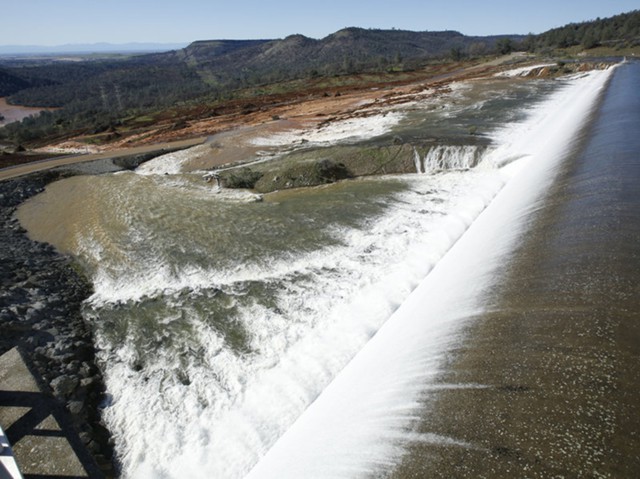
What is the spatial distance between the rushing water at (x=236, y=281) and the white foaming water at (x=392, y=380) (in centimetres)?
32

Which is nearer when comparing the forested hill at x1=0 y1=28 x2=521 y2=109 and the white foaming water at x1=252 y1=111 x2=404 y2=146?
the white foaming water at x1=252 y1=111 x2=404 y2=146

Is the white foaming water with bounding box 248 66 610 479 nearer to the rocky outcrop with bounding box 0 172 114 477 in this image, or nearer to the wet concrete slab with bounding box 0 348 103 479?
the wet concrete slab with bounding box 0 348 103 479

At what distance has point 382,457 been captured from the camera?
13.4 ft

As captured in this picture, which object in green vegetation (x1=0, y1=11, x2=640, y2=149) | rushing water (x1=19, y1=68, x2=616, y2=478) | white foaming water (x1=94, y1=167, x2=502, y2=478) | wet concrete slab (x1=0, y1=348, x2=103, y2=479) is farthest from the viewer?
green vegetation (x1=0, y1=11, x2=640, y2=149)

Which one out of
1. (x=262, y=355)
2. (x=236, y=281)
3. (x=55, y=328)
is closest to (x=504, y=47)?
(x=236, y=281)

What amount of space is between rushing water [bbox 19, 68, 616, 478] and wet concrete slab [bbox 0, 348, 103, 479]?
0.67 m

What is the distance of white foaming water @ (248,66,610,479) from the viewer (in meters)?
4.38

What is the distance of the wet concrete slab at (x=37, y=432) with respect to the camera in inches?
170

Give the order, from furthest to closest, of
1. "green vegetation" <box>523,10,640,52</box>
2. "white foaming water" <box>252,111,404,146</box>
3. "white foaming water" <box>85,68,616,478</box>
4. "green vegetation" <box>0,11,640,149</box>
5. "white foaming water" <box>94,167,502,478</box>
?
"green vegetation" <box>523,10,640,52</box> < "green vegetation" <box>0,11,640,149</box> < "white foaming water" <box>252,111,404,146</box> < "white foaming water" <box>94,167,502,478</box> < "white foaming water" <box>85,68,616,478</box>

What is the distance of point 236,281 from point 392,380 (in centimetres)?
467

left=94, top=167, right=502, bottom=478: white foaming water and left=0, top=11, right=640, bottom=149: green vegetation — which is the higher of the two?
left=0, top=11, right=640, bottom=149: green vegetation

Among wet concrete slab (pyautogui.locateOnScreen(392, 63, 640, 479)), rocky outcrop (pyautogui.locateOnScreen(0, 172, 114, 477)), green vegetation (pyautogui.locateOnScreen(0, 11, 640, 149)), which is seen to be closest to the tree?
green vegetation (pyautogui.locateOnScreen(0, 11, 640, 149))

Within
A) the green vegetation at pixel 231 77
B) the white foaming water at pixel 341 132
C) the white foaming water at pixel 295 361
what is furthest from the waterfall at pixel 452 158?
the green vegetation at pixel 231 77

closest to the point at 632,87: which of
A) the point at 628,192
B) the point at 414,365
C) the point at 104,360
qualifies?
the point at 628,192
